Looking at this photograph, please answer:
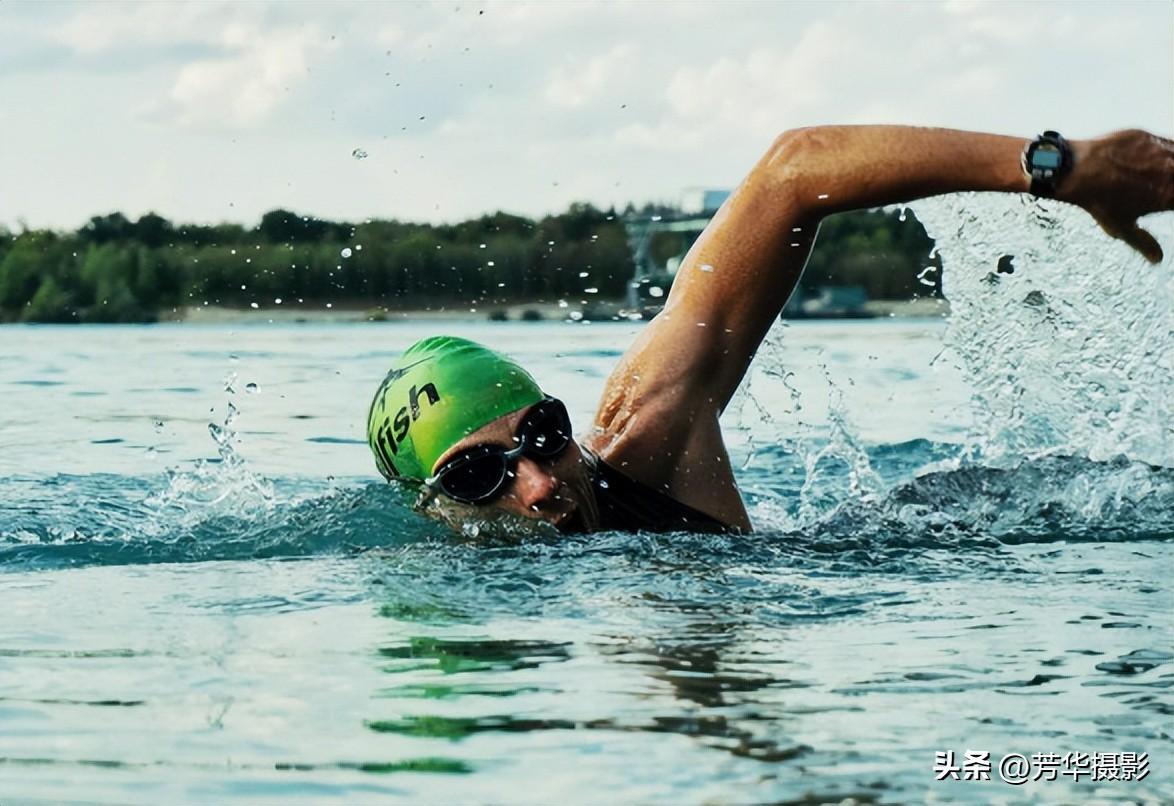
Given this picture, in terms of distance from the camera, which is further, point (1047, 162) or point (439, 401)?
point (439, 401)

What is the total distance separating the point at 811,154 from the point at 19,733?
7.48ft

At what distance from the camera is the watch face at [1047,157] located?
365 centimetres

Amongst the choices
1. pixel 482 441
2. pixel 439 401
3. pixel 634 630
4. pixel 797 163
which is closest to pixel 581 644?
pixel 634 630

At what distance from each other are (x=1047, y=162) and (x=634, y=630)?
53.8 inches

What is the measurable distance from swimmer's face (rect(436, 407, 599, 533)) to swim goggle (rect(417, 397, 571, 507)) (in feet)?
0.04

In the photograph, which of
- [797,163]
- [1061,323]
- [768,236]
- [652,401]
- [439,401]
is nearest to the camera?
[797,163]

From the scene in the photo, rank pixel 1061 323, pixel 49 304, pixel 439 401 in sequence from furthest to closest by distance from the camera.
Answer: pixel 49 304 < pixel 1061 323 < pixel 439 401

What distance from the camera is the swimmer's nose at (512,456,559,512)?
178 inches

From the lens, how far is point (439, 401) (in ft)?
15.4

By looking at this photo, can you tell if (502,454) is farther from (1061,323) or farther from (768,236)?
(1061,323)

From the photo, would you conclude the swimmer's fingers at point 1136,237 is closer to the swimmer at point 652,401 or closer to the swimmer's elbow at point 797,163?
the swimmer at point 652,401

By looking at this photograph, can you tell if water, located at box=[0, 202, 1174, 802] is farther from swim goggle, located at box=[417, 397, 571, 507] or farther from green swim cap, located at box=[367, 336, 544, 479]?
green swim cap, located at box=[367, 336, 544, 479]

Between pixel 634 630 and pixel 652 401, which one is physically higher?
pixel 652 401

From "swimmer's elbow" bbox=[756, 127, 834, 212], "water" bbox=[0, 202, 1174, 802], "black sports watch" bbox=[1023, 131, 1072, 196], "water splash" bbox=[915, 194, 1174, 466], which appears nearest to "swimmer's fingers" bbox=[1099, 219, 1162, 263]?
"black sports watch" bbox=[1023, 131, 1072, 196]
